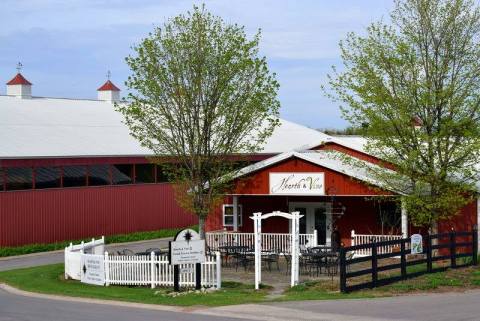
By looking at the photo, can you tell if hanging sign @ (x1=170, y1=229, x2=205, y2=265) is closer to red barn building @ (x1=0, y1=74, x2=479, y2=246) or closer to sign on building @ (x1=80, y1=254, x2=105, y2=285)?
sign on building @ (x1=80, y1=254, x2=105, y2=285)

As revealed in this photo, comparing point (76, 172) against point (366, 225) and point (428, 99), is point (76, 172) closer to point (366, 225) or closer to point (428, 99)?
point (366, 225)

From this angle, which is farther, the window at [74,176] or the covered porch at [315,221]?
the window at [74,176]

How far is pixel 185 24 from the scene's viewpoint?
3192 cm

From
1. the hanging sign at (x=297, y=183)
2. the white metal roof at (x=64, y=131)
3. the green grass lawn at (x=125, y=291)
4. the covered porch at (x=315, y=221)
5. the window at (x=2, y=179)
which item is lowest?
the green grass lawn at (x=125, y=291)

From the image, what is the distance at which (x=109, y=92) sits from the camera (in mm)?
60250

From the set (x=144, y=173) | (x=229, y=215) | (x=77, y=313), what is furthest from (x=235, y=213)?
(x=77, y=313)

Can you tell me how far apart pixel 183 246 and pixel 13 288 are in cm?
661

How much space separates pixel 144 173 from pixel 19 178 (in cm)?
916

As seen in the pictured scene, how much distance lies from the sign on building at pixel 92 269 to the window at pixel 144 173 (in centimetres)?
2030

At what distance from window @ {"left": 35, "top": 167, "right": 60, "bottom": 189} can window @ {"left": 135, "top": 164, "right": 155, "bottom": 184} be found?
6009mm

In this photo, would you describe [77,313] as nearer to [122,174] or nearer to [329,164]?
[329,164]

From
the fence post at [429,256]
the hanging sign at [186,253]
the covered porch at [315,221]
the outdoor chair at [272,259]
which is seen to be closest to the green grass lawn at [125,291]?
the hanging sign at [186,253]

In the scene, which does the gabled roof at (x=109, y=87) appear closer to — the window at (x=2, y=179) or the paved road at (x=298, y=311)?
the window at (x=2, y=179)

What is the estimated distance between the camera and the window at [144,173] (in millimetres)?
49062
